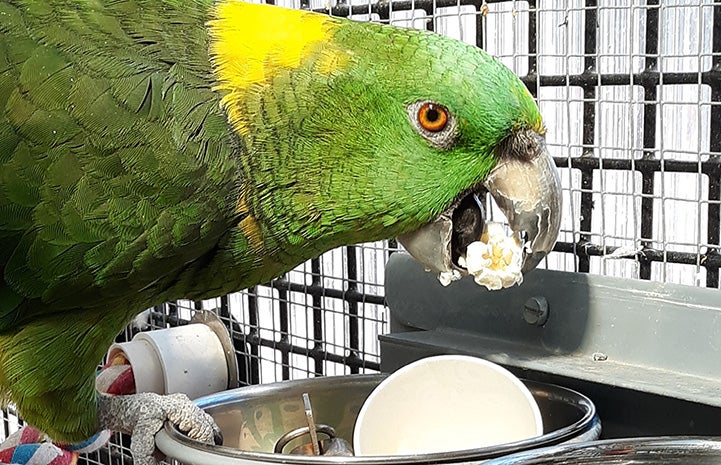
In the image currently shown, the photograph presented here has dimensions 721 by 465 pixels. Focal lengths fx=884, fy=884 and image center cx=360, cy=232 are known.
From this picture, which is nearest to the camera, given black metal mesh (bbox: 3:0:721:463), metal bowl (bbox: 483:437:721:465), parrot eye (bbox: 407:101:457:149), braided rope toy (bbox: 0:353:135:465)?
metal bowl (bbox: 483:437:721:465)

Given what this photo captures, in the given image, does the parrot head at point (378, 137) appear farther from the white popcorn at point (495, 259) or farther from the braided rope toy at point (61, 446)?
the braided rope toy at point (61, 446)

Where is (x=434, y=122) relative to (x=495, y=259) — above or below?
above

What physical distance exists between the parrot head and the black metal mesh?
0.18 meters

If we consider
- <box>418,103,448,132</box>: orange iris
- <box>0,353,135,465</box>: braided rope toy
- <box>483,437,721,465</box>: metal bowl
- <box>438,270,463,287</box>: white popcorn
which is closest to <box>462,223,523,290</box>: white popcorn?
<box>438,270,463,287</box>: white popcorn

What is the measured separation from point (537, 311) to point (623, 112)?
0.78 ft

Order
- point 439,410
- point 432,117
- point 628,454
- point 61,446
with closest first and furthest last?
point 628,454 < point 432,117 < point 439,410 < point 61,446

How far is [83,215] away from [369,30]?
0.32 m

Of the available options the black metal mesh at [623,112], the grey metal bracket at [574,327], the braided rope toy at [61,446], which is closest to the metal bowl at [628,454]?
the grey metal bracket at [574,327]

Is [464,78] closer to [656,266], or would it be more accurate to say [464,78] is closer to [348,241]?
[348,241]

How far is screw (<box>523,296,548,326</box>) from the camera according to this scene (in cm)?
95

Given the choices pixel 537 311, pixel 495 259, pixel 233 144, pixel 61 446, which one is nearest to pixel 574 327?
pixel 537 311

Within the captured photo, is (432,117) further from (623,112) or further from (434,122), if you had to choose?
(623,112)

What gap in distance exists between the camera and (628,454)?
1.54 feet

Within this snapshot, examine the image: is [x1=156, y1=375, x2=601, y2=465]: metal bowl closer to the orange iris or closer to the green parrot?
the green parrot
